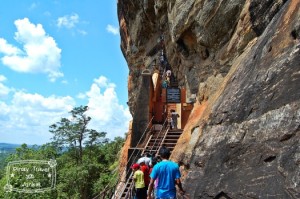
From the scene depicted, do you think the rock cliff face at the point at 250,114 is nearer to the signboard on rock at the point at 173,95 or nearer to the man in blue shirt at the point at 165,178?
the man in blue shirt at the point at 165,178

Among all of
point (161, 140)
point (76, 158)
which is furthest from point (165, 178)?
point (76, 158)

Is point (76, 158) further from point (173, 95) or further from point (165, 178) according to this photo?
point (165, 178)

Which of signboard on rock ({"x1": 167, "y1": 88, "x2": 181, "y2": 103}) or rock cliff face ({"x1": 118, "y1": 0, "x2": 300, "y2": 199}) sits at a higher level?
signboard on rock ({"x1": 167, "y1": 88, "x2": 181, "y2": 103})

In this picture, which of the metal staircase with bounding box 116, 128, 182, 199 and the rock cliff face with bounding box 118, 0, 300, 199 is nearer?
the rock cliff face with bounding box 118, 0, 300, 199

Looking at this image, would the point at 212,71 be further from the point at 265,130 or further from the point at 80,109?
the point at 80,109

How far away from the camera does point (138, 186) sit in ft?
26.2

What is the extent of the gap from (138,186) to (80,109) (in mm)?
30589

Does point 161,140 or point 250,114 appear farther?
point 161,140

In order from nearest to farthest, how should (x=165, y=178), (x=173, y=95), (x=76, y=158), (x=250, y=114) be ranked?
(x=165, y=178)
(x=250, y=114)
(x=173, y=95)
(x=76, y=158)

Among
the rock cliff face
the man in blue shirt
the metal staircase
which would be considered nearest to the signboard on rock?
the metal staircase

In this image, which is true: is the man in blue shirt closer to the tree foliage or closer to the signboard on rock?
the signboard on rock

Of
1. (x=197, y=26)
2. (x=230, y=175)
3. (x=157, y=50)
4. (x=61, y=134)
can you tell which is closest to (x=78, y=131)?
(x=61, y=134)

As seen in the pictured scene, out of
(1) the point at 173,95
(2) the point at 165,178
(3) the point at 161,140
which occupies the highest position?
(1) the point at 173,95

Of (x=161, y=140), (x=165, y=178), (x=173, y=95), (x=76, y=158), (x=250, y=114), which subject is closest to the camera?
(x=165, y=178)
